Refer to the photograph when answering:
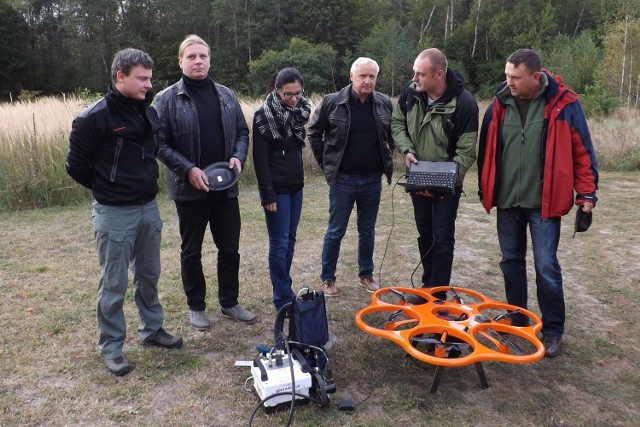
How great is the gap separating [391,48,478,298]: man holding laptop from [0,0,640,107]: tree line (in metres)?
26.4

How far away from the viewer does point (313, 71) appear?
3014cm

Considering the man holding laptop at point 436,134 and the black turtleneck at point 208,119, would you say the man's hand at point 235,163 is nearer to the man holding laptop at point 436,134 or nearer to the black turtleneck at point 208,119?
the black turtleneck at point 208,119

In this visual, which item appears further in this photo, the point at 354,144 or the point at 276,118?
the point at 354,144

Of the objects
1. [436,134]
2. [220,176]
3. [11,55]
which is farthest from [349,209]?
[11,55]

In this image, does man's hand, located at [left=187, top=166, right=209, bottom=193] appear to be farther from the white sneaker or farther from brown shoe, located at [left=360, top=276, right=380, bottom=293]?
brown shoe, located at [left=360, top=276, right=380, bottom=293]

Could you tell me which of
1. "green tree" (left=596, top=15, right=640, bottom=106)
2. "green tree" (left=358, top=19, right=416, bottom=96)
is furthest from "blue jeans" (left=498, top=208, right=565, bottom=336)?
"green tree" (left=358, top=19, right=416, bottom=96)

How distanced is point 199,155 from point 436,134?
5.09ft

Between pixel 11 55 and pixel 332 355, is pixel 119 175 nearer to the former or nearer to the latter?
pixel 332 355

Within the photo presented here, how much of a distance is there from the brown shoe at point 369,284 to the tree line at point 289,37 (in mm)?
26016

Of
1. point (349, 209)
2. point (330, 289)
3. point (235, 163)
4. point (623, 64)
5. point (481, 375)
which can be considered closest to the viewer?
point (481, 375)

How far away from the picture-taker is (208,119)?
3.20 m

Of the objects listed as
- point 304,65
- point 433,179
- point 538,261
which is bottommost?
point 538,261

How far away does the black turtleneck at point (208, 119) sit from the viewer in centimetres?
316

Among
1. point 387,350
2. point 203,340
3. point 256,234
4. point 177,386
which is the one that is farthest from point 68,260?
point 387,350
